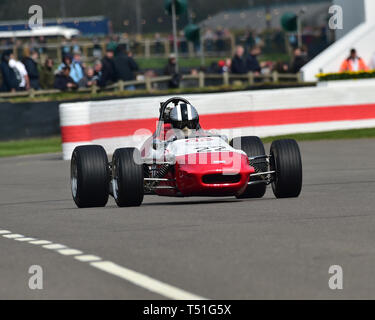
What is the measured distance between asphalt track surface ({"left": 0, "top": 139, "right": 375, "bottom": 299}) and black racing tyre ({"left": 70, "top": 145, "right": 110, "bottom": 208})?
0.24m

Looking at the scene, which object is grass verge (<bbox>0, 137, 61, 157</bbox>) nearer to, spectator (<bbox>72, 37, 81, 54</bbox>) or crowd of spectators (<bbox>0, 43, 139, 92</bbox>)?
crowd of spectators (<bbox>0, 43, 139, 92</bbox>)

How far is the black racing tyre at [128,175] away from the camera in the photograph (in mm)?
12953

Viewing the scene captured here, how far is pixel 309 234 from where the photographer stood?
10.1m

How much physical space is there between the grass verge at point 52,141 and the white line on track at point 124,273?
14.7 meters

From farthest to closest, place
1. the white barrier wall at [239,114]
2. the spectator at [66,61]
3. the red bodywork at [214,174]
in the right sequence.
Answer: the spectator at [66,61] → the white barrier wall at [239,114] → the red bodywork at [214,174]

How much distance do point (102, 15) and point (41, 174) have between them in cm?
6358

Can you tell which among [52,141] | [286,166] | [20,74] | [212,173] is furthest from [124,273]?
[20,74]

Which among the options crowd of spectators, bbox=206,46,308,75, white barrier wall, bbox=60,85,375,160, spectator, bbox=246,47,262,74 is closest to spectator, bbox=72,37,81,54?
crowd of spectators, bbox=206,46,308,75

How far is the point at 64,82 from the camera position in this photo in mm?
30391

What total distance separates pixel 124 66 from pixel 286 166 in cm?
1887

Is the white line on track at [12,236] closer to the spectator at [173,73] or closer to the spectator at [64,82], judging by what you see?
the spectator at [64,82]

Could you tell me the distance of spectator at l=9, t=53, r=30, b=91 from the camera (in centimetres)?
3040

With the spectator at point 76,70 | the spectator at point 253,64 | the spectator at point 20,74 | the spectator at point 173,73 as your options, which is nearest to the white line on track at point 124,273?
the spectator at point 20,74
